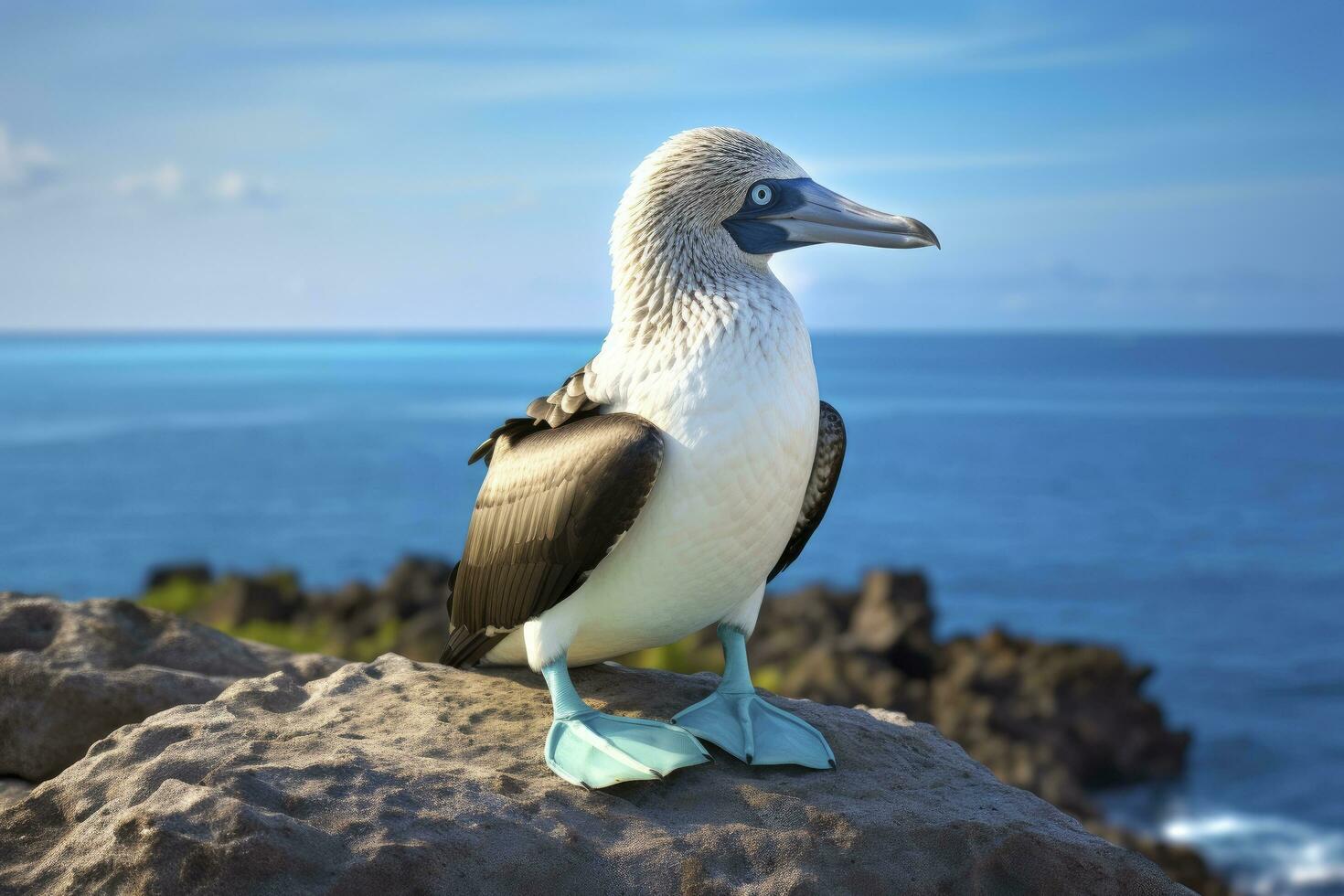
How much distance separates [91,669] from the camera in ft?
17.0

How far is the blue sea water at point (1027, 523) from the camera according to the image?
19172 millimetres

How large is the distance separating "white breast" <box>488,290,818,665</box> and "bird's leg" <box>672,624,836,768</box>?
15.2 inches

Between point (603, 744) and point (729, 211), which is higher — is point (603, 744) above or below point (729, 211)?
below

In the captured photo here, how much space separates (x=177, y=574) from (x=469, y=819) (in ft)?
48.8

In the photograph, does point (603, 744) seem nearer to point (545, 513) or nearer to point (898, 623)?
point (545, 513)

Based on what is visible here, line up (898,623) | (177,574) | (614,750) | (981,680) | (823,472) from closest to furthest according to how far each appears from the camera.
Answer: (614,750), (823,472), (981,680), (898,623), (177,574)

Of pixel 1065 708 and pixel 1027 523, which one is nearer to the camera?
pixel 1065 708

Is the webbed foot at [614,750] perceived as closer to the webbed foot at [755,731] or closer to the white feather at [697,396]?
the webbed foot at [755,731]

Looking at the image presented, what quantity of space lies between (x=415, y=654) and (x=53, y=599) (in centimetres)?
618

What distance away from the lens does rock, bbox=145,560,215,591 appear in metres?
16.9

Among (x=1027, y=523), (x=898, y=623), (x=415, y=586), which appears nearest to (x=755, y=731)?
(x=898, y=623)

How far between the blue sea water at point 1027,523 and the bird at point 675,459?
12.2m

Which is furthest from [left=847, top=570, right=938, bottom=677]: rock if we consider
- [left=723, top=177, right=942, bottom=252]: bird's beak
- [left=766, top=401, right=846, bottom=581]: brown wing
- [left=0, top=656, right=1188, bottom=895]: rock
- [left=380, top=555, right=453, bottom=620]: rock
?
[left=723, top=177, right=942, bottom=252]: bird's beak

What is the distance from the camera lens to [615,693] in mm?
4758
